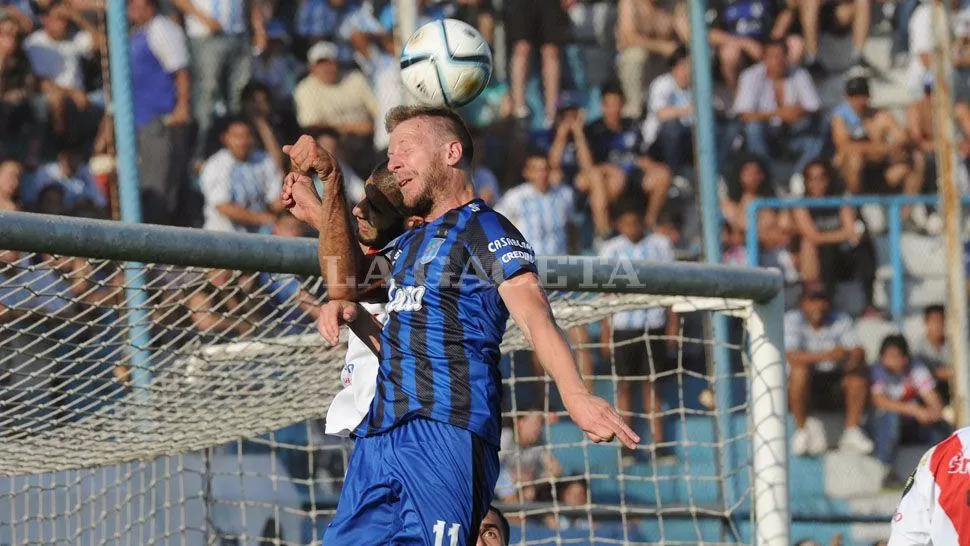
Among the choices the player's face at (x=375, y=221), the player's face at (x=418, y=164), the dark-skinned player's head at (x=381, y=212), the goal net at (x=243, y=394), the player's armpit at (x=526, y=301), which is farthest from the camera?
the goal net at (x=243, y=394)

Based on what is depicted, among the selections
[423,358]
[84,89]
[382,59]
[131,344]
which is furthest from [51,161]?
[423,358]

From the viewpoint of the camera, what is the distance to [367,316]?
408cm

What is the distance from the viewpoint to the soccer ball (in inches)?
174

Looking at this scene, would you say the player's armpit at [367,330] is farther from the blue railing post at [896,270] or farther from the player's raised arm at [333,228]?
the blue railing post at [896,270]

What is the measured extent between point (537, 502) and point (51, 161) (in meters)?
3.37

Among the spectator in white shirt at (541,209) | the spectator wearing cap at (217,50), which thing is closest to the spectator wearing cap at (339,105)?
the spectator wearing cap at (217,50)

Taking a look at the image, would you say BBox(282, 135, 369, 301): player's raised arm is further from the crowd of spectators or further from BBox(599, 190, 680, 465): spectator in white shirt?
BBox(599, 190, 680, 465): spectator in white shirt

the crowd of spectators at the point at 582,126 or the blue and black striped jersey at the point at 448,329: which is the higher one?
the crowd of spectators at the point at 582,126

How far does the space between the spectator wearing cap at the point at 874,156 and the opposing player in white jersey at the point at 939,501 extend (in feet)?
16.8

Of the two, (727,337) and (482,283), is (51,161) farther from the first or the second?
(482,283)

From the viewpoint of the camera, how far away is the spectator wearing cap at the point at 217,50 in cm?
826

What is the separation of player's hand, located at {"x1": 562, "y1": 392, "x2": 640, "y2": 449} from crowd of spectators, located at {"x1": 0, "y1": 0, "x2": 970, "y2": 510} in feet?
14.8

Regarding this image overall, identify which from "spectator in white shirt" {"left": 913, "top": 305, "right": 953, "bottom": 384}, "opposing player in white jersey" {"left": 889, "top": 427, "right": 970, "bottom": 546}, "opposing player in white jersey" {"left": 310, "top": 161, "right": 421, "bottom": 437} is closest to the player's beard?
"opposing player in white jersey" {"left": 310, "top": 161, "right": 421, "bottom": 437}

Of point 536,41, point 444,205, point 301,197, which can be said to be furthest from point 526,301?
point 536,41
